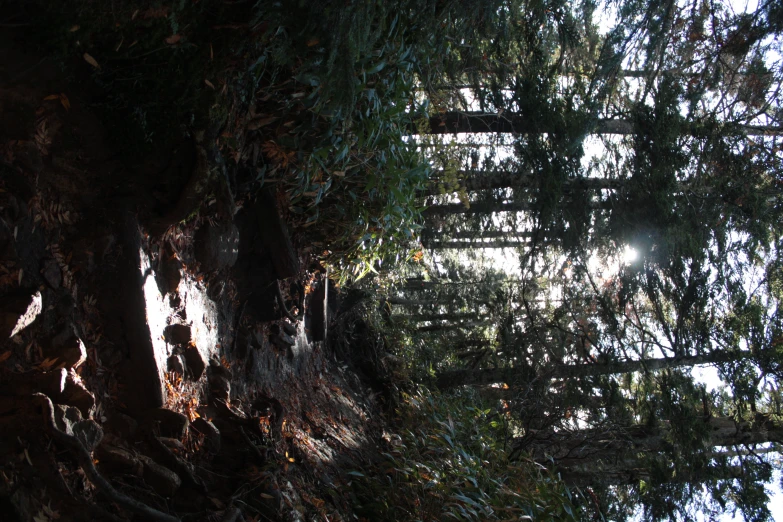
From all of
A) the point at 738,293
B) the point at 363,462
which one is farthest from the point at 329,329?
the point at 738,293

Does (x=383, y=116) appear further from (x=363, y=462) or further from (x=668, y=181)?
(x=668, y=181)

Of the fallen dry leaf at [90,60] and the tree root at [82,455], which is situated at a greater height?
the fallen dry leaf at [90,60]

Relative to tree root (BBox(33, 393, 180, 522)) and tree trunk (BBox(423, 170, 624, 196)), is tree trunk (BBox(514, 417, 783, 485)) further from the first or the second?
tree root (BBox(33, 393, 180, 522))

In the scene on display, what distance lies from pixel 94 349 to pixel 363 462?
2.96 metres

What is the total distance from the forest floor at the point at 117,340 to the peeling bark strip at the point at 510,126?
10.5 feet

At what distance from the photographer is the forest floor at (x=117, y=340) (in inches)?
94.3

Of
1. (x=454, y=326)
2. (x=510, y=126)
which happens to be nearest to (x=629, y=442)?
(x=510, y=126)

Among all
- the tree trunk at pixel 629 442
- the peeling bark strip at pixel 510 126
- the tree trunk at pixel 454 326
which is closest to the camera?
the peeling bark strip at pixel 510 126

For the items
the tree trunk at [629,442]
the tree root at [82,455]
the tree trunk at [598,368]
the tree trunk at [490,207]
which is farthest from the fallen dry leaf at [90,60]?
the tree trunk at [598,368]

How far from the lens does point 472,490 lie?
14.3 ft

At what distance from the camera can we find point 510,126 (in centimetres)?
669

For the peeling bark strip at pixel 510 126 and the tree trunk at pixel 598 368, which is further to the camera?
the tree trunk at pixel 598 368

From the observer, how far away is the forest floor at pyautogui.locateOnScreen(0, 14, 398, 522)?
94.3 inches

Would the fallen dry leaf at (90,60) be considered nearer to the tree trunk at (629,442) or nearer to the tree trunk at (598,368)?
the tree trunk at (629,442)
